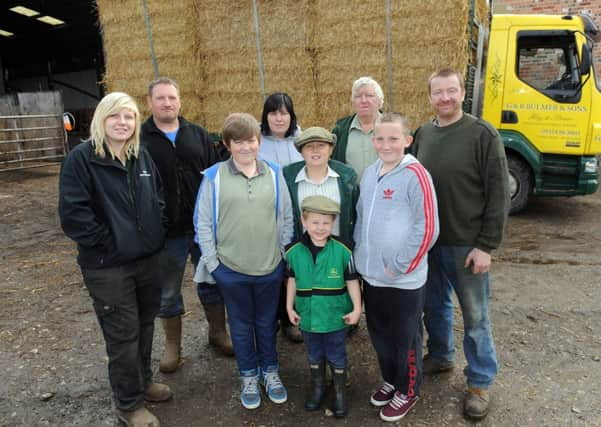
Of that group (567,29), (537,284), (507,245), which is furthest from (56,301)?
(567,29)

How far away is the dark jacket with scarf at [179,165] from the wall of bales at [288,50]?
93.2 inches

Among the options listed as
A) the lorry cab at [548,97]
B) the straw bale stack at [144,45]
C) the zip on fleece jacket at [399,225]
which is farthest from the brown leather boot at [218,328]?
the lorry cab at [548,97]

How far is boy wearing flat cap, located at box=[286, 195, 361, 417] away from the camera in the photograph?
222 cm

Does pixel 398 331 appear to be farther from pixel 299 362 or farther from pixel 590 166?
pixel 590 166

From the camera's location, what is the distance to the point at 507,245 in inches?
200

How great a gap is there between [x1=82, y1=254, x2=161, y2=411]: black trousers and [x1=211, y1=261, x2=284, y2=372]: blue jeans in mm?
338

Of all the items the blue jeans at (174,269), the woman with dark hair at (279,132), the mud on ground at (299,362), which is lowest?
the mud on ground at (299,362)

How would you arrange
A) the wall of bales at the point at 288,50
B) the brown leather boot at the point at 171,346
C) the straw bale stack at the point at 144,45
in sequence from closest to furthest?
1. the brown leather boot at the point at 171,346
2. the wall of bales at the point at 288,50
3. the straw bale stack at the point at 144,45

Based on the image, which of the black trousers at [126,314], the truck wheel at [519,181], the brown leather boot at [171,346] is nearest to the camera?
the black trousers at [126,314]

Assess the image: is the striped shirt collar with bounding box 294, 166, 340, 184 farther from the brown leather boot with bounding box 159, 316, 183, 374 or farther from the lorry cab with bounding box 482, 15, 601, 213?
the lorry cab with bounding box 482, 15, 601, 213

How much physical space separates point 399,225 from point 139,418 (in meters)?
1.62

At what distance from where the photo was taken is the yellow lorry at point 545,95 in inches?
207

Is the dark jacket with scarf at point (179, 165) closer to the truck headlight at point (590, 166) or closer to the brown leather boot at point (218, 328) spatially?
the brown leather boot at point (218, 328)

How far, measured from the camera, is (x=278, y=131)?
276 centimetres
